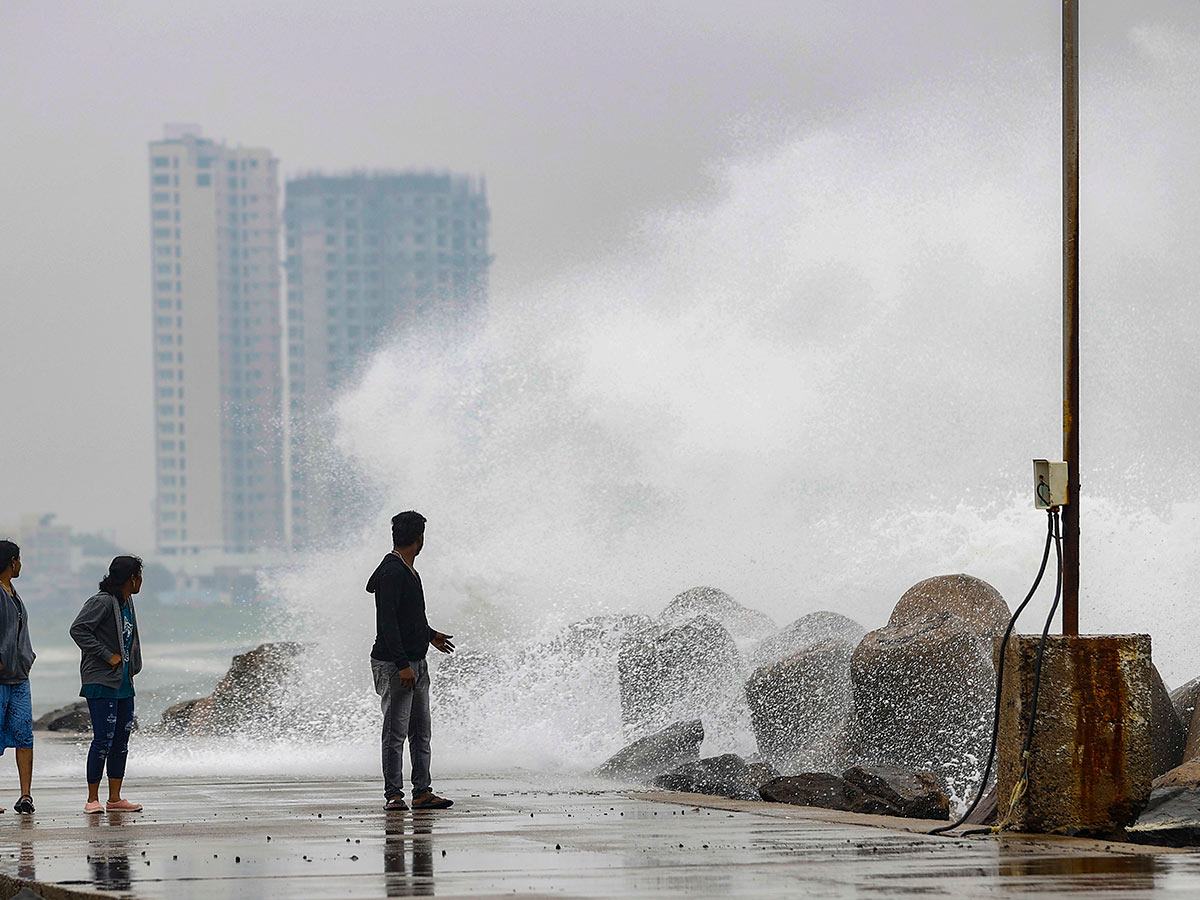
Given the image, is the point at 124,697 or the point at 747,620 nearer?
the point at 124,697

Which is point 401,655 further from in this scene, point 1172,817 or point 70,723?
point 70,723

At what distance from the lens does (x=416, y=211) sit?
163m

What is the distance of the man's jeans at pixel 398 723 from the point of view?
11.7m

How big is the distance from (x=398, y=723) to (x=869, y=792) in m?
3.15

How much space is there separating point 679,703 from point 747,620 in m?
4.16

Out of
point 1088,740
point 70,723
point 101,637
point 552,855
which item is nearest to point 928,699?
point 1088,740

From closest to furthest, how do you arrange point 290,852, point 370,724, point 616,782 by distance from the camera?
point 290,852
point 616,782
point 370,724

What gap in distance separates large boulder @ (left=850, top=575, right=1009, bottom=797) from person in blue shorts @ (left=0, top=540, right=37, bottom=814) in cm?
709

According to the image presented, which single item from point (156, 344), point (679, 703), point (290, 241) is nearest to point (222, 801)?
point (679, 703)

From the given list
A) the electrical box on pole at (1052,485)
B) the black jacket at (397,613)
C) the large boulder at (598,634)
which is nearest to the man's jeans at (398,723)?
the black jacket at (397,613)

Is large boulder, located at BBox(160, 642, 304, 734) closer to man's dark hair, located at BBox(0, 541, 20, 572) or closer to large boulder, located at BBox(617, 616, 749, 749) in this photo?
large boulder, located at BBox(617, 616, 749, 749)

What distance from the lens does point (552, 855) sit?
8766 millimetres

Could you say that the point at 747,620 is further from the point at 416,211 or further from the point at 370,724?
the point at 416,211

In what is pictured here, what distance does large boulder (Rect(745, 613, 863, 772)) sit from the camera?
54.9ft
